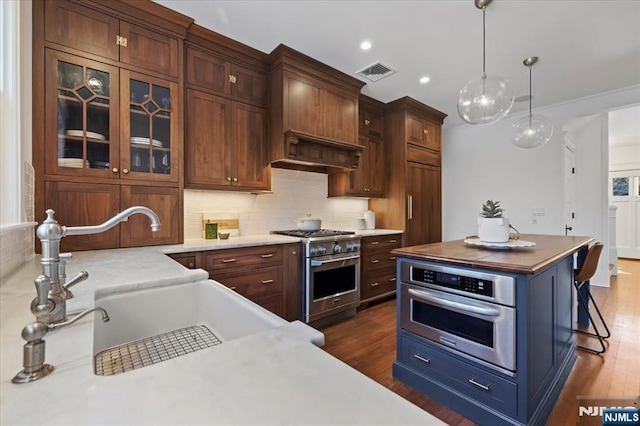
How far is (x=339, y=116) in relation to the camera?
338 cm

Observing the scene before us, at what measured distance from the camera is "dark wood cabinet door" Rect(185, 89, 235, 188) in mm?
2516

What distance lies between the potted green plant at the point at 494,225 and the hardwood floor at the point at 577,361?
1090mm

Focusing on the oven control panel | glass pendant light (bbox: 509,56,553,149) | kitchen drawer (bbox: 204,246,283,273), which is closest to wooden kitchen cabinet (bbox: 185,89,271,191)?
kitchen drawer (bbox: 204,246,283,273)

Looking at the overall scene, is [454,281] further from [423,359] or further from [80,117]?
[80,117]

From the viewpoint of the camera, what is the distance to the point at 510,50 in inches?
112

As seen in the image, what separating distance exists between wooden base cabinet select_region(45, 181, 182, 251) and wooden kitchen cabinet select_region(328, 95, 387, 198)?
6.91 ft

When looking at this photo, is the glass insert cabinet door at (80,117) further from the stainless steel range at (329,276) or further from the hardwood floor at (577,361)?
the hardwood floor at (577,361)

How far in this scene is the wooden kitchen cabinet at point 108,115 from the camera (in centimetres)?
186

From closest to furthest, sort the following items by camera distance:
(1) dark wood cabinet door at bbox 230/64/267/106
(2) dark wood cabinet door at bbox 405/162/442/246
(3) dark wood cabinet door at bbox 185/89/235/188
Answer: (3) dark wood cabinet door at bbox 185/89/235/188
(1) dark wood cabinet door at bbox 230/64/267/106
(2) dark wood cabinet door at bbox 405/162/442/246

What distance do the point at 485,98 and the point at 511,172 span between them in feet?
10.4

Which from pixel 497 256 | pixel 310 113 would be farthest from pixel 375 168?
pixel 497 256

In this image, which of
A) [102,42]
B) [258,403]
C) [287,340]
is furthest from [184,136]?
[258,403]

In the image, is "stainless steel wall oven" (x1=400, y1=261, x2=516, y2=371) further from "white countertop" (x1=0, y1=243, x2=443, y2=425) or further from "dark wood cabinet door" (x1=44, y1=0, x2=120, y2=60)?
"dark wood cabinet door" (x1=44, y1=0, x2=120, y2=60)

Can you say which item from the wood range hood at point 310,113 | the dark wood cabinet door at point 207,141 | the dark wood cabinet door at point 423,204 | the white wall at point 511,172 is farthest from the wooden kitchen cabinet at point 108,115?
the white wall at point 511,172
